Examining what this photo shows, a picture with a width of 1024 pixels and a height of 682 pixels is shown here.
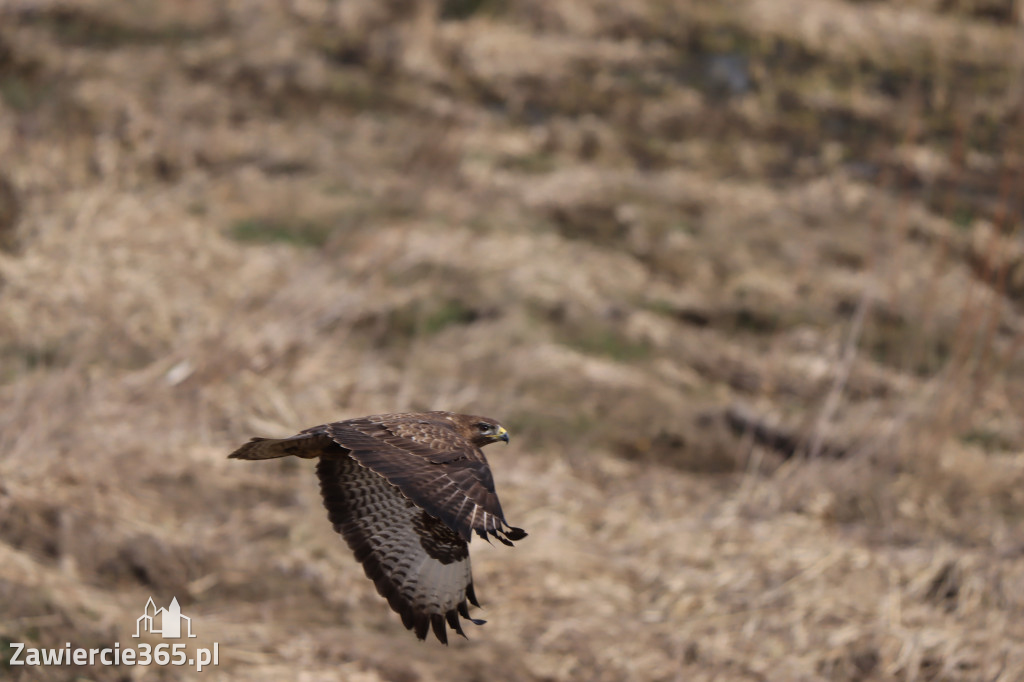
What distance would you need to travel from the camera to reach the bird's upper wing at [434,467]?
3.09m

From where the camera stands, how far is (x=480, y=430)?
4023mm

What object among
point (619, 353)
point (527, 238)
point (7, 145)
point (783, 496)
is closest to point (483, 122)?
point (527, 238)

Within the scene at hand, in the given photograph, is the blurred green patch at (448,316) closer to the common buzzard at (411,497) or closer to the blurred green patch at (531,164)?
the blurred green patch at (531,164)

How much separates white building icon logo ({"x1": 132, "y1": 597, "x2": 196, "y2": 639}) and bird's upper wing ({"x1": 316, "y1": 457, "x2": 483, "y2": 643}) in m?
1.13

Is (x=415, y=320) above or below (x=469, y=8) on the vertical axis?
below

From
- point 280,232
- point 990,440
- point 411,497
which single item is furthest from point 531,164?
point 411,497

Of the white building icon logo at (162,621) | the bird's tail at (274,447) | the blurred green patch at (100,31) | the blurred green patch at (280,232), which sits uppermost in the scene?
the bird's tail at (274,447)

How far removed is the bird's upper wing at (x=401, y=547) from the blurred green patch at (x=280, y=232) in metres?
5.42

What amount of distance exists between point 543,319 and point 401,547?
16.6 ft

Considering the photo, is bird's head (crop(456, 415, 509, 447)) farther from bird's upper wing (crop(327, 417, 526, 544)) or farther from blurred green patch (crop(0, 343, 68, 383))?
blurred green patch (crop(0, 343, 68, 383))

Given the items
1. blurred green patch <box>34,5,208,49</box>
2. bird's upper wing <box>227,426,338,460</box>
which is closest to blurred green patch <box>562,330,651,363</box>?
bird's upper wing <box>227,426,338,460</box>

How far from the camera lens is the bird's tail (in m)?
3.57

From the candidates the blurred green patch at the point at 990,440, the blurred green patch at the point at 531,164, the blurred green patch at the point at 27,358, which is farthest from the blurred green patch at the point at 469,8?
the blurred green patch at the point at 990,440

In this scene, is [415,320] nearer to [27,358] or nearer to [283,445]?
[27,358]
